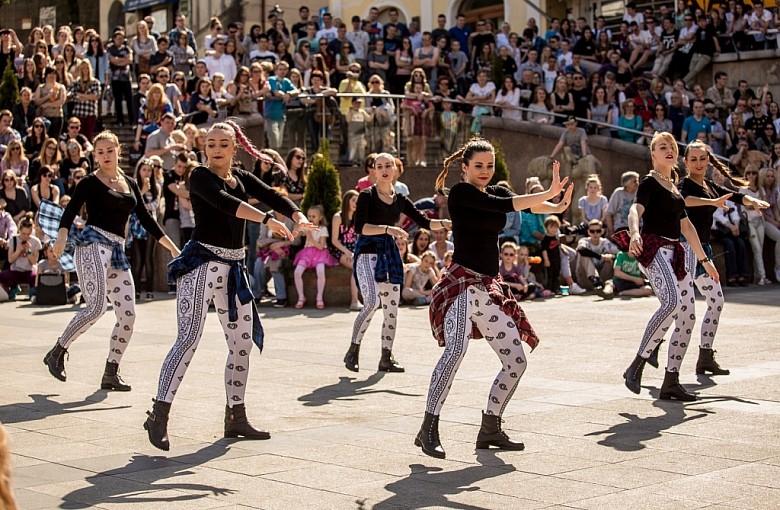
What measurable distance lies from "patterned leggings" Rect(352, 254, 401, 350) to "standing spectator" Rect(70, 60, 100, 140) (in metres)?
11.6

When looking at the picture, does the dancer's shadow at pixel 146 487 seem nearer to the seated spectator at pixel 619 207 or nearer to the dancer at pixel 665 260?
the dancer at pixel 665 260

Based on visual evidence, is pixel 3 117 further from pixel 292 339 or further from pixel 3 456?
pixel 3 456

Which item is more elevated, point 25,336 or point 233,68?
point 233,68

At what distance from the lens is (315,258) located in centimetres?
1703

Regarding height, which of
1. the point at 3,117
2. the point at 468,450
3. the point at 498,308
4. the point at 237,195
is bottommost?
the point at 468,450

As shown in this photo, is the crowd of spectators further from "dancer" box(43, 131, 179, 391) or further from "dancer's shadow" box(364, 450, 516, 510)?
"dancer's shadow" box(364, 450, 516, 510)

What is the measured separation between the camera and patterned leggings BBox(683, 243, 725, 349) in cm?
1046

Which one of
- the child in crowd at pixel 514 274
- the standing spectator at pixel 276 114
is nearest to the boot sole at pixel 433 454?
the child in crowd at pixel 514 274

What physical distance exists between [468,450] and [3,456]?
4937 millimetres

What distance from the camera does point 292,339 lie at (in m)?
13.3

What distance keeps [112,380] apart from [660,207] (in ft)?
13.9

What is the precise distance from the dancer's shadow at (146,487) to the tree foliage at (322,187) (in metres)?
9.98

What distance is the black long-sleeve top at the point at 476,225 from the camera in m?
7.46

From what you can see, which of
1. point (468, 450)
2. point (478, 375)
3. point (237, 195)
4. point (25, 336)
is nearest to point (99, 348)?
point (25, 336)
